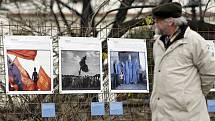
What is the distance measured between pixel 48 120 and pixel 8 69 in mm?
1014

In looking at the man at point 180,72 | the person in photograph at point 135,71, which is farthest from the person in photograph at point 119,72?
the man at point 180,72

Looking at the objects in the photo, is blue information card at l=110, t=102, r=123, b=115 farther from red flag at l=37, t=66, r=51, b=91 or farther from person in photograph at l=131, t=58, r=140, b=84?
red flag at l=37, t=66, r=51, b=91

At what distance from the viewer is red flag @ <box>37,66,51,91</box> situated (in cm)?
673

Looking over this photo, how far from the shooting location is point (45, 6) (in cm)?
1333

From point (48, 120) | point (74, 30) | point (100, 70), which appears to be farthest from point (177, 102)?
point (74, 30)

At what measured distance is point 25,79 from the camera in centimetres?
671

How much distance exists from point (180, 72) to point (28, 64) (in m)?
3.07

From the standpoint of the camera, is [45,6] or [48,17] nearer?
[48,17]

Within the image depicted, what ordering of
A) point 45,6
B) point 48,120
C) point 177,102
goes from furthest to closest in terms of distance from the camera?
1. point 45,6
2. point 48,120
3. point 177,102

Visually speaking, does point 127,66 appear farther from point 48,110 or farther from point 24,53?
point 24,53

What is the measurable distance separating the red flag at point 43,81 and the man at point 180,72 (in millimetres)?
2755

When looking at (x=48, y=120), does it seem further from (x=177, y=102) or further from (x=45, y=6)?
(x=45, y=6)

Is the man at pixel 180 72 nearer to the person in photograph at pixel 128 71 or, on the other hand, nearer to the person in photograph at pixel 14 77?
the person in photograph at pixel 128 71

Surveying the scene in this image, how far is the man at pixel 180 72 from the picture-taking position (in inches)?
163
